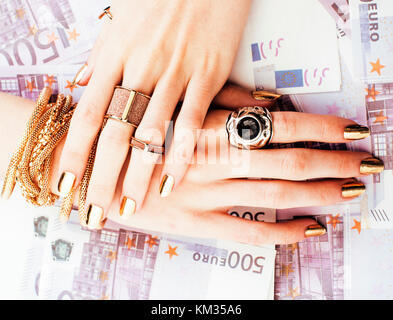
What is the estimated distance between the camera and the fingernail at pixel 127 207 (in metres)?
0.82

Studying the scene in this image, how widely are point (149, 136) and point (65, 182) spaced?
236mm

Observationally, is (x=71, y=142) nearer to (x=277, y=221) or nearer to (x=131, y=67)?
(x=131, y=67)

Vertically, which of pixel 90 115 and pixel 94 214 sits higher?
pixel 90 115

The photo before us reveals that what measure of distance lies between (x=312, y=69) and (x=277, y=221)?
0.45m

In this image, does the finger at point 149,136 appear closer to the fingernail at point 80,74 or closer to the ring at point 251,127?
the ring at point 251,127

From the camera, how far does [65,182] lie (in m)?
0.80

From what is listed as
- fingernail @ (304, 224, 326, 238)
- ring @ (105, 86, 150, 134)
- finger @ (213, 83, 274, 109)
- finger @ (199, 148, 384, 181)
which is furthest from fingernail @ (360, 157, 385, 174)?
ring @ (105, 86, 150, 134)

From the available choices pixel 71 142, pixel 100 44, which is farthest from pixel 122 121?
pixel 100 44

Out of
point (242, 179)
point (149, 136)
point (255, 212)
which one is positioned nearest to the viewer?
point (149, 136)

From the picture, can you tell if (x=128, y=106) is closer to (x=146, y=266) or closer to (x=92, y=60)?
(x=92, y=60)

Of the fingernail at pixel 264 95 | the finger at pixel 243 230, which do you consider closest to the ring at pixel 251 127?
the fingernail at pixel 264 95

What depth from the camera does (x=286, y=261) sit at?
3.34ft

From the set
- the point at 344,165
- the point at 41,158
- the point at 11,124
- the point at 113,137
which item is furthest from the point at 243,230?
the point at 11,124

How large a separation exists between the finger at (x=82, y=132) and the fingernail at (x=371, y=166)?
690 mm
